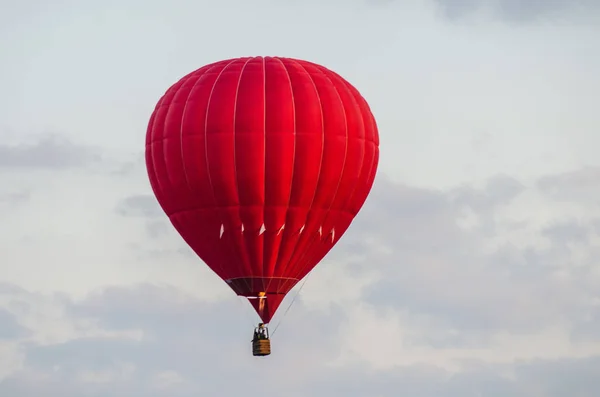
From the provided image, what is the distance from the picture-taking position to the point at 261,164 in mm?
84562

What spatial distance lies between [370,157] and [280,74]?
447 centimetres

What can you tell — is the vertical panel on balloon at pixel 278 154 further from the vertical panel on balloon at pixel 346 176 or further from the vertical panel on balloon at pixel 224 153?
the vertical panel on balloon at pixel 346 176

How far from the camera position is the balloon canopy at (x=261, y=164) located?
84.7 meters

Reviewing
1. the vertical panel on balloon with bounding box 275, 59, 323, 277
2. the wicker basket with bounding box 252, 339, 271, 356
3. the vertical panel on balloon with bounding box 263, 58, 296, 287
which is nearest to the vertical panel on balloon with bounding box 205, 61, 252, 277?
the vertical panel on balloon with bounding box 263, 58, 296, 287

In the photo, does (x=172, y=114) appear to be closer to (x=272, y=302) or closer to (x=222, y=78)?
(x=222, y=78)

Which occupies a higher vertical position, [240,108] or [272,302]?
[240,108]

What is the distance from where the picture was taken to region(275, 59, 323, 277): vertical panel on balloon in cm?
8475

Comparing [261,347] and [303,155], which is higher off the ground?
[303,155]

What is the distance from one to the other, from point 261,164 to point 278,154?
27.0 inches

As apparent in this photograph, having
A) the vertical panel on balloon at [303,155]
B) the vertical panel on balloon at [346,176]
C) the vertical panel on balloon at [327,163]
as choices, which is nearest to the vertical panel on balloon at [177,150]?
the vertical panel on balloon at [303,155]

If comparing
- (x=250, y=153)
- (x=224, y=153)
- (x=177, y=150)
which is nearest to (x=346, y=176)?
(x=250, y=153)

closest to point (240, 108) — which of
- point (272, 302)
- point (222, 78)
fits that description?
point (222, 78)

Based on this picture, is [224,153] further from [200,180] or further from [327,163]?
[327,163]

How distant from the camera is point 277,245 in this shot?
8569 centimetres
